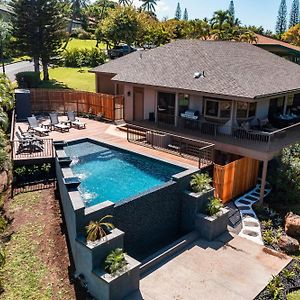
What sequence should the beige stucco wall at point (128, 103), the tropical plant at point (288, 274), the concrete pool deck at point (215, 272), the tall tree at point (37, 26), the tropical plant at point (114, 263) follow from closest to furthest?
the tropical plant at point (114, 263), the concrete pool deck at point (215, 272), the tropical plant at point (288, 274), the beige stucco wall at point (128, 103), the tall tree at point (37, 26)

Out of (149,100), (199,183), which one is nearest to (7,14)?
(149,100)

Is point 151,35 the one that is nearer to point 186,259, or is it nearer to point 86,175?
point 86,175

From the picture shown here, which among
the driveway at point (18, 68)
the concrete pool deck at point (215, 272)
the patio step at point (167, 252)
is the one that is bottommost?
the concrete pool deck at point (215, 272)

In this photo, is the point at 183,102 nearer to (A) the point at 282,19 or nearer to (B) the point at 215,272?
(B) the point at 215,272

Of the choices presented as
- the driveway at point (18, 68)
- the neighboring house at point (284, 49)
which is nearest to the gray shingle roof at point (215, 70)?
the neighboring house at point (284, 49)

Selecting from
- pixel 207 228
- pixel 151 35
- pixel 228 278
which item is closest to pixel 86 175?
pixel 207 228

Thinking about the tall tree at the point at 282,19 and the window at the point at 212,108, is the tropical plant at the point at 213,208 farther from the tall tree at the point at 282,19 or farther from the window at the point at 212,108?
the tall tree at the point at 282,19
